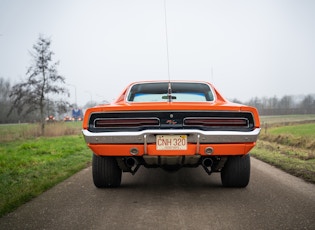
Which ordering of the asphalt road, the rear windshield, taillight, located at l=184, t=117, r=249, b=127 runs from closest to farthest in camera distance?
the asphalt road → taillight, located at l=184, t=117, r=249, b=127 → the rear windshield

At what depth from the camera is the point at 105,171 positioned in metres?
3.74

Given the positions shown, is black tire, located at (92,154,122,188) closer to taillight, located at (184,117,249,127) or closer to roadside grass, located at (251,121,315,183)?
taillight, located at (184,117,249,127)

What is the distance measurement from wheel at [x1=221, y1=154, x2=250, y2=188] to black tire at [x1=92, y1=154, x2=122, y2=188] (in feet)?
4.68

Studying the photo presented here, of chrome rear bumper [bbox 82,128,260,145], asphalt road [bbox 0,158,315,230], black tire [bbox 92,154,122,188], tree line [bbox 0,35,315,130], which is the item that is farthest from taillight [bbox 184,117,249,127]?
tree line [bbox 0,35,315,130]

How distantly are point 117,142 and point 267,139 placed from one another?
12645 millimetres

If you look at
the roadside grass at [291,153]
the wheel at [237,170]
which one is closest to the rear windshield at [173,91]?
the wheel at [237,170]

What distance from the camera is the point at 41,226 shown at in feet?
8.20

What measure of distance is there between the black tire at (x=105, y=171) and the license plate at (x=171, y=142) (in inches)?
33.2

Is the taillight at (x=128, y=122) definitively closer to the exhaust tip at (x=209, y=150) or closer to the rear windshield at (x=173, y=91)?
the exhaust tip at (x=209, y=150)

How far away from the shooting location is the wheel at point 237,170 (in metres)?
3.70

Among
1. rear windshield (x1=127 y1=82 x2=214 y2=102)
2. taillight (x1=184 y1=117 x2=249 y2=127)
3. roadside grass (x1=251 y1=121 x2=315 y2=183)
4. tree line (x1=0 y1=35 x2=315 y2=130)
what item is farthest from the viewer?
tree line (x1=0 y1=35 x2=315 y2=130)

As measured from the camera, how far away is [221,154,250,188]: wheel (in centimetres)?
370

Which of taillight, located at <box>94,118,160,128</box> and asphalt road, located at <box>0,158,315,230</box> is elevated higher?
taillight, located at <box>94,118,160,128</box>

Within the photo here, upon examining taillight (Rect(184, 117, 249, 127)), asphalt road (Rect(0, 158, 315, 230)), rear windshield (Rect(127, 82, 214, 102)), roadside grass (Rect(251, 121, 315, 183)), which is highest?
rear windshield (Rect(127, 82, 214, 102))
